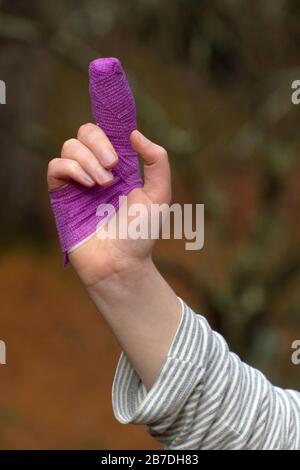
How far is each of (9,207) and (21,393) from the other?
1.17 meters

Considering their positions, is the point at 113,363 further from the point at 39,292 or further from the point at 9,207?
the point at 9,207

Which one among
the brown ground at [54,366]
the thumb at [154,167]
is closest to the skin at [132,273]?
the thumb at [154,167]

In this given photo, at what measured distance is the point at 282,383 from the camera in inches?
94.1

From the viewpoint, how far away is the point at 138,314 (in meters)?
0.84

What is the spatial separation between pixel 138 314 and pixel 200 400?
0.10m

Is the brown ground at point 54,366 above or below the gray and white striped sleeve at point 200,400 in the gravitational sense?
below

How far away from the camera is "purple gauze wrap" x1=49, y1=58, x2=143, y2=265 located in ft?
2.69

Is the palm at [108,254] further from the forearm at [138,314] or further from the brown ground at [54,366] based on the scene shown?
the brown ground at [54,366]

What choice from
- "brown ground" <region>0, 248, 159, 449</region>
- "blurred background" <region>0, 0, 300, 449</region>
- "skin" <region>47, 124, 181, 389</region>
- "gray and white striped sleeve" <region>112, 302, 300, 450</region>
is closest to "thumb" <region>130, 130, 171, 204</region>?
"skin" <region>47, 124, 181, 389</region>

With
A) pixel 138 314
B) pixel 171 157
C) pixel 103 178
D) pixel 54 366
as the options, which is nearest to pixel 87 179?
pixel 103 178

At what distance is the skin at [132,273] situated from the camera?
81 cm

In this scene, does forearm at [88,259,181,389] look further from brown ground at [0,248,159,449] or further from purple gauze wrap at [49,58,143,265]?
brown ground at [0,248,159,449]

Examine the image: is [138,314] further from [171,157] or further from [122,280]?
[171,157]
